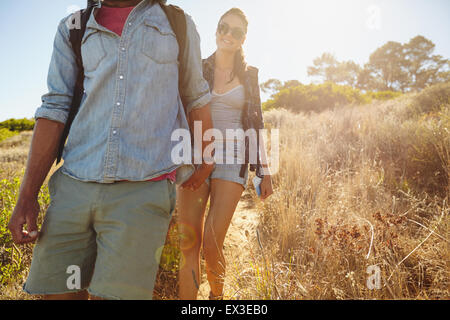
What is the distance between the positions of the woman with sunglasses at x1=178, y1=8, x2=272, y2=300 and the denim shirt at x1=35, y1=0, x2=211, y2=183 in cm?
64

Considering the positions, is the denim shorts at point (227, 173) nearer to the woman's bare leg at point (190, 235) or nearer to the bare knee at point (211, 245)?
the woman's bare leg at point (190, 235)

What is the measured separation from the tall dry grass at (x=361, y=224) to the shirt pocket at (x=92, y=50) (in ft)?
4.92

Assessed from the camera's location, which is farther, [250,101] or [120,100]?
[250,101]

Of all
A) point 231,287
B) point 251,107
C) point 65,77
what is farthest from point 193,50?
point 231,287

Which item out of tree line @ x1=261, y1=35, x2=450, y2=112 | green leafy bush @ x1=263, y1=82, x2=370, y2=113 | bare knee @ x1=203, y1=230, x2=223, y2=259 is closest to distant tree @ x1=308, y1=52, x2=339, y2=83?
tree line @ x1=261, y1=35, x2=450, y2=112

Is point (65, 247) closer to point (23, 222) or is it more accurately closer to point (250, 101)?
point (23, 222)

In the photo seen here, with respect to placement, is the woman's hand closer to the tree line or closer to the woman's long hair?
the woman's long hair

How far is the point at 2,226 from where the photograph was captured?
2918 millimetres

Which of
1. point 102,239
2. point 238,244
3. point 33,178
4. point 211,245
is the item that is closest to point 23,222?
point 33,178

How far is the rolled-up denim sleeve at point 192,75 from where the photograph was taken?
1396mm

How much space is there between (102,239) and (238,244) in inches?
98.7

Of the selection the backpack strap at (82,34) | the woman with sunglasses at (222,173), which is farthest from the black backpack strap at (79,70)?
the woman with sunglasses at (222,173)

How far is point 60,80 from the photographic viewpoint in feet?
4.25

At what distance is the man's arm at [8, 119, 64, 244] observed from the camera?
119cm
